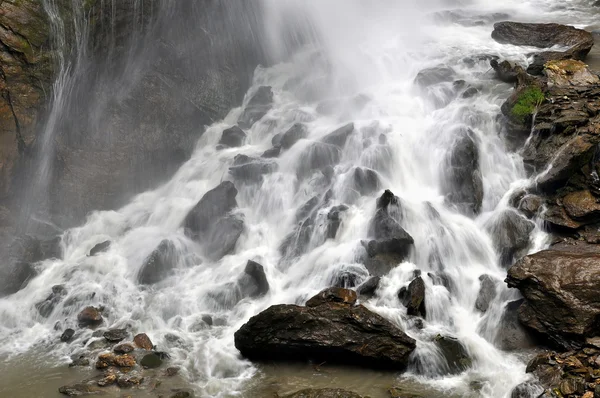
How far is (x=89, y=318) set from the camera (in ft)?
39.1

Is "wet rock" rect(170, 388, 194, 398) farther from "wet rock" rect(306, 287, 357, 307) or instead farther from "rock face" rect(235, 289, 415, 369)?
"wet rock" rect(306, 287, 357, 307)

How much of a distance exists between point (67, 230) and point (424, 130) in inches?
448

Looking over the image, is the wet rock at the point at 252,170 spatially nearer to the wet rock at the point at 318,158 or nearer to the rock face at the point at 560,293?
the wet rock at the point at 318,158

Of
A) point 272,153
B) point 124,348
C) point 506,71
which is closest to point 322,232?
point 272,153

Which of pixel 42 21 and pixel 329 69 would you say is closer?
pixel 42 21

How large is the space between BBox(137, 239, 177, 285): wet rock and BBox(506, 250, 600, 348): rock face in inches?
332

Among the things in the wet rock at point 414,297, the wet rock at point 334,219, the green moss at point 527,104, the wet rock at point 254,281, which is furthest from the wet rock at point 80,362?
the green moss at point 527,104

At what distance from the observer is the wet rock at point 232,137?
61.1 ft

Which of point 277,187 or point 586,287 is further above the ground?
point 277,187

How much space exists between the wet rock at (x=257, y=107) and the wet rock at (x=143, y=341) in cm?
1023

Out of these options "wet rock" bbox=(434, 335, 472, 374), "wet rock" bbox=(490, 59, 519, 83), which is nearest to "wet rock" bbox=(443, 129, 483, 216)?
"wet rock" bbox=(490, 59, 519, 83)

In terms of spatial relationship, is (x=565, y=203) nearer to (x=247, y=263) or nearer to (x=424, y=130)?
(x=424, y=130)

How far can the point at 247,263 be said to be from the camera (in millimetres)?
12758

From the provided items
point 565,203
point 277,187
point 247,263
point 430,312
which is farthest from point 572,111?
point 247,263
